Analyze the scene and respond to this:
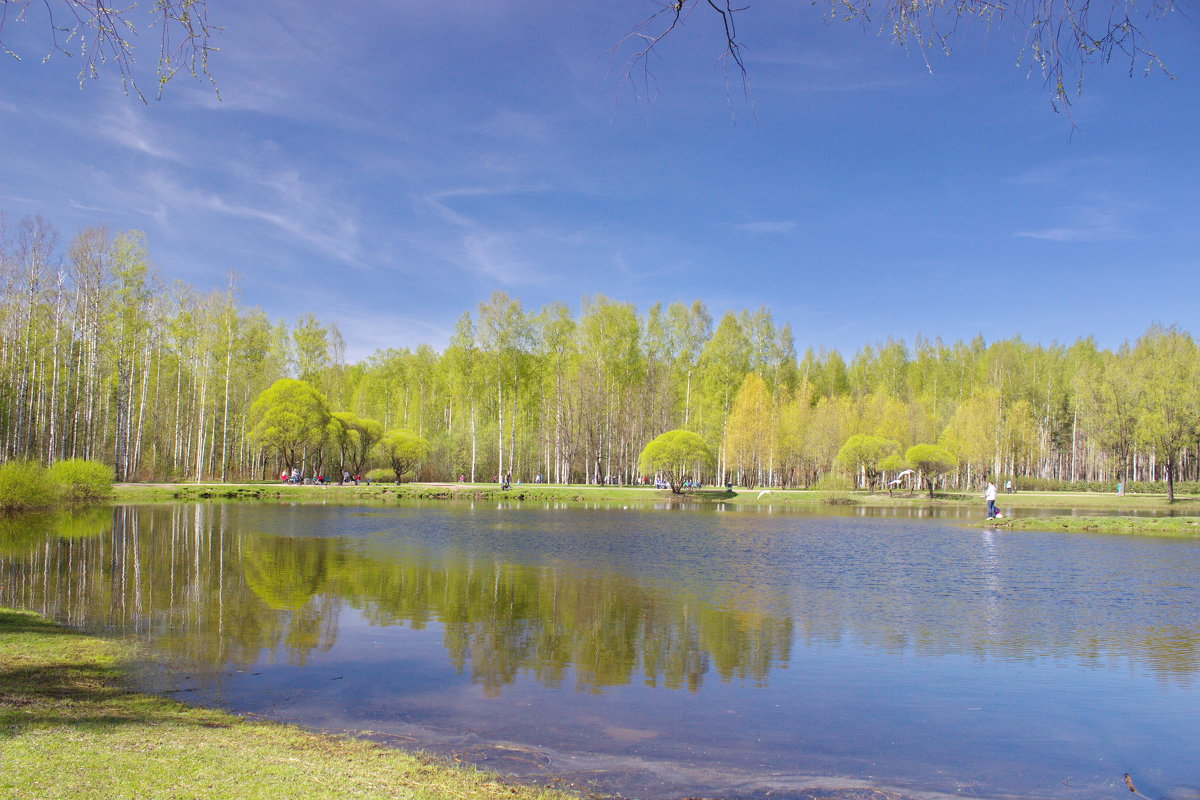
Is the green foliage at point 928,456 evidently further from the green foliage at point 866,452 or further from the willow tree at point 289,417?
the willow tree at point 289,417

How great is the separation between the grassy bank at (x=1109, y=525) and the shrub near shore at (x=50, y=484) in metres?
43.4

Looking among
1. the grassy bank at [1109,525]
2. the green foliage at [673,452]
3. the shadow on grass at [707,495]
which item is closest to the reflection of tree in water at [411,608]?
the grassy bank at [1109,525]

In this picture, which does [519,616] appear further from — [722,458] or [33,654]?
[722,458]

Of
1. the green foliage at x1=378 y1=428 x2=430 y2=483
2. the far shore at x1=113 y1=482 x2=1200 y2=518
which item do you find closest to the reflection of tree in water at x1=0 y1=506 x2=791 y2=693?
the far shore at x1=113 y1=482 x2=1200 y2=518

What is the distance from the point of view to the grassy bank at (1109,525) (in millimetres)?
31234

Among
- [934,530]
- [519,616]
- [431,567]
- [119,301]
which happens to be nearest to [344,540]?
[431,567]

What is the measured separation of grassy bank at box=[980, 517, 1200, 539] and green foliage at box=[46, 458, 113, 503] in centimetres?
4568

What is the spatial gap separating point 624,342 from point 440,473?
2343 centimetres

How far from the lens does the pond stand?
7.18 meters

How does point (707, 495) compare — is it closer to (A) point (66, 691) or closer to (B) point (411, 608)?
(B) point (411, 608)

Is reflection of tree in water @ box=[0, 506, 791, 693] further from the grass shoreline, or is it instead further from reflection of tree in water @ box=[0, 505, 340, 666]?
the grass shoreline

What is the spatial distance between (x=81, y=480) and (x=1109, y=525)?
168 feet

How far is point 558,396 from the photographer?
67312mm

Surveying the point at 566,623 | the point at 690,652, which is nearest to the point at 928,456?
the point at 566,623
